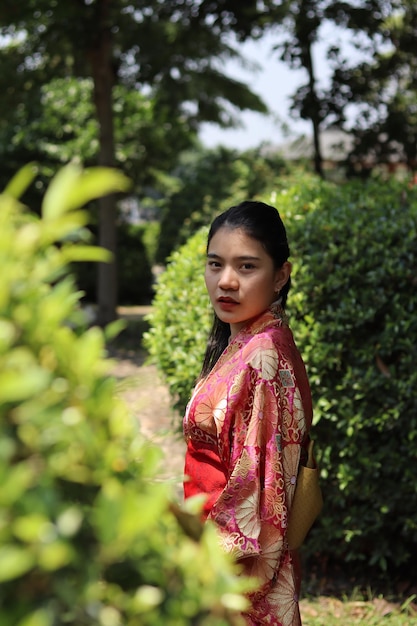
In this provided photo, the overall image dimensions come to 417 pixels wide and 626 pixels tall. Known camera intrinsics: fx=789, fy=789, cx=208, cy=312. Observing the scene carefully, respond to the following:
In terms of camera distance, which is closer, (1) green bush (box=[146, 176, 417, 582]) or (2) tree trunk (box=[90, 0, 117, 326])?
(1) green bush (box=[146, 176, 417, 582])

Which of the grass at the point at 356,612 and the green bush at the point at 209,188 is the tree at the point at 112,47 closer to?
the green bush at the point at 209,188

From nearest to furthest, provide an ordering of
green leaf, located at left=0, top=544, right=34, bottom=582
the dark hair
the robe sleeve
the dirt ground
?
1. green leaf, located at left=0, top=544, right=34, bottom=582
2. the robe sleeve
3. the dark hair
4. the dirt ground

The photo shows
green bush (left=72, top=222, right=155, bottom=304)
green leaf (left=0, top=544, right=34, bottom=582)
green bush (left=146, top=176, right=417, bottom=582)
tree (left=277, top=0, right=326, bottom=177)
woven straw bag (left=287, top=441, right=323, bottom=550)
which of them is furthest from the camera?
green bush (left=72, top=222, right=155, bottom=304)

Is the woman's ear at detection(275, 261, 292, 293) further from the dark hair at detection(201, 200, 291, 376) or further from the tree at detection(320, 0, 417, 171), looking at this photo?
the tree at detection(320, 0, 417, 171)

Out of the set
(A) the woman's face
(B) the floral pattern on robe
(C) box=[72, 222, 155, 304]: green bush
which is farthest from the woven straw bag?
(C) box=[72, 222, 155, 304]: green bush

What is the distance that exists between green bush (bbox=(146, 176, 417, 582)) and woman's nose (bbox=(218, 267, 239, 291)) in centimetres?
148

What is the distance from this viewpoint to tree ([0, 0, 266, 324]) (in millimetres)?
9625

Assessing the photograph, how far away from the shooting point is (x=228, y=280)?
209 centimetres

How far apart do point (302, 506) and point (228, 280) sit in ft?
2.04

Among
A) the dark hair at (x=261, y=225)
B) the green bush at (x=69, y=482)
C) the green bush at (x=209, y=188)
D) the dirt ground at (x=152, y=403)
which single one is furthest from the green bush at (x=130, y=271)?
the green bush at (x=69, y=482)

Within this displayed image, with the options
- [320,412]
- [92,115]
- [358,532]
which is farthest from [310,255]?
[92,115]

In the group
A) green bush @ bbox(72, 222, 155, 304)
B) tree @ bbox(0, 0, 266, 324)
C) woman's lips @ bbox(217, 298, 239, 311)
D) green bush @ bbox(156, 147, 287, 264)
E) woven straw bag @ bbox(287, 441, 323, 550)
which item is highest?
tree @ bbox(0, 0, 266, 324)

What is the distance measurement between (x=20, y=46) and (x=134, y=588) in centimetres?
1177

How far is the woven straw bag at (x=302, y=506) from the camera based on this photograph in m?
2.06
